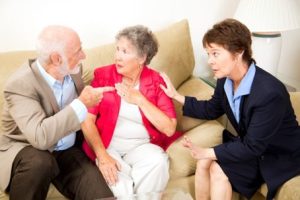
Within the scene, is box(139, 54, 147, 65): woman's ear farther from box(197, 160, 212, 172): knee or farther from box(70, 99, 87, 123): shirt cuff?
box(197, 160, 212, 172): knee

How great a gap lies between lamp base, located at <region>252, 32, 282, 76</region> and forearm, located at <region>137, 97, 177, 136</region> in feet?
2.67

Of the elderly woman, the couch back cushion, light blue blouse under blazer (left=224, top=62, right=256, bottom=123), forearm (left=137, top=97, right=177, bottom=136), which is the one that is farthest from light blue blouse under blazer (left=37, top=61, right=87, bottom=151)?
light blue blouse under blazer (left=224, top=62, right=256, bottom=123)

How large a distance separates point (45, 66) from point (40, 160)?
41 centimetres

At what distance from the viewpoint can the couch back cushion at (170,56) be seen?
6.52 feet

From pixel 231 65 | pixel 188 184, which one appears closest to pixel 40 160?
pixel 188 184

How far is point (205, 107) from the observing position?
74.2 inches

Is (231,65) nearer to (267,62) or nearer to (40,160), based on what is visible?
(267,62)

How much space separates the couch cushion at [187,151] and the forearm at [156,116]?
10cm

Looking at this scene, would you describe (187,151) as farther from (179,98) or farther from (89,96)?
(89,96)

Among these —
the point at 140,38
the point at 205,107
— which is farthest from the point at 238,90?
the point at 140,38

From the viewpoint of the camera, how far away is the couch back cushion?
1.99m

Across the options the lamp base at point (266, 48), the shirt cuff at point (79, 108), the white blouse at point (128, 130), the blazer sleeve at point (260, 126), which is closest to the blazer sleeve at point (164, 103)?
the white blouse at point (128, 130)

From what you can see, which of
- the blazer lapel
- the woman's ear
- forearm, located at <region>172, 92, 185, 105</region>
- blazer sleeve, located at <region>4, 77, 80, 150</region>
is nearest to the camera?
blazer sleeve, located at <region>4, 77, 80, 150</region>

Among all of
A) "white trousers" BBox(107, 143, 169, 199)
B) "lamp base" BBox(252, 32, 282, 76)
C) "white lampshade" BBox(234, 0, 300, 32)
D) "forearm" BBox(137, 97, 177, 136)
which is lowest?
"white trousers" BBox(107, 143, 169, 199)
